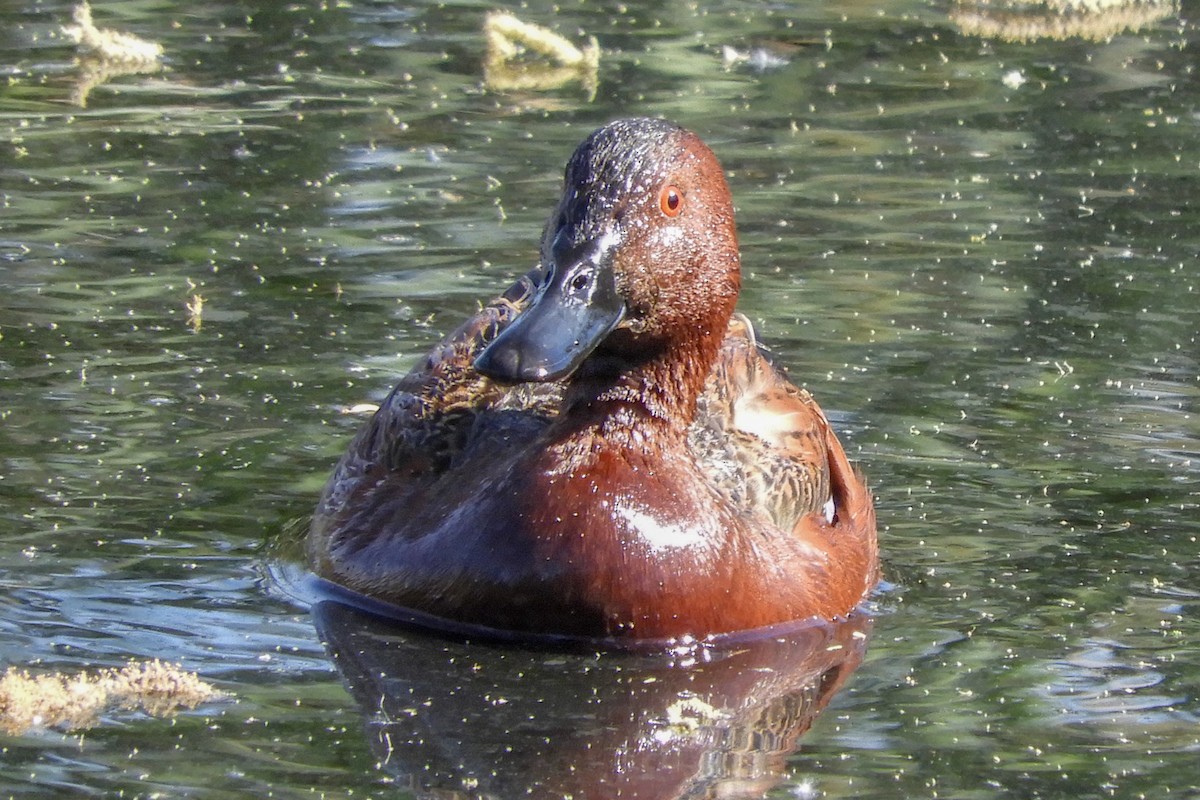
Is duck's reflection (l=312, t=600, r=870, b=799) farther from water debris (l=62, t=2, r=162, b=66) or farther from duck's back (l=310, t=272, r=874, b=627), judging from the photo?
water debris (l=62, t=2, r=162, b=66)

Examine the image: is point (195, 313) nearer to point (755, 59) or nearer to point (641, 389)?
point (641, 389)

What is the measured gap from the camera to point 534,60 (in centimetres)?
1505

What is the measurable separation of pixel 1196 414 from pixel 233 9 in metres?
8.74

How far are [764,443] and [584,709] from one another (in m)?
1.70

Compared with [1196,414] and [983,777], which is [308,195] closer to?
[1196,414]

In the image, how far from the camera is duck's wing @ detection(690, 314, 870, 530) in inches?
301

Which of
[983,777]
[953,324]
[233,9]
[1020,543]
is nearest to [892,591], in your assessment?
[1020,543]

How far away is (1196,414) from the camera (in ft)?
30.2

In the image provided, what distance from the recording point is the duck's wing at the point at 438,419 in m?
7.65

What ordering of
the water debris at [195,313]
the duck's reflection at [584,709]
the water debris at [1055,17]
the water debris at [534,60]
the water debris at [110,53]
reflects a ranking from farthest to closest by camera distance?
the water debris at [1055,17], the water debris at [534,60], the water debris at [110,53], the water debris at [195,313], the duck's reflection at [584,709]

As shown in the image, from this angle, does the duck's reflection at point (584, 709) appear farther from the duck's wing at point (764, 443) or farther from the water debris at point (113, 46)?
the water debris at point (113, 46)

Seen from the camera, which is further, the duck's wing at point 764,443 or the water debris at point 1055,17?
the water debris at point 1055,17

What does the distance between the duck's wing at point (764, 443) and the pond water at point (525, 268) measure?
0.36m

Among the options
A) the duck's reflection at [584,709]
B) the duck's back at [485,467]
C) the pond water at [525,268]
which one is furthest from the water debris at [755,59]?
the duck's reflection at [584,709]
